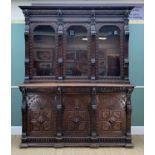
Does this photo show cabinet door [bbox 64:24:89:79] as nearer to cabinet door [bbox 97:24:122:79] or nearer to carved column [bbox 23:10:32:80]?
cabinet door [bbox 97:24:122:79]

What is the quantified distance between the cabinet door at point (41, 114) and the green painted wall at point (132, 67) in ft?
2.60

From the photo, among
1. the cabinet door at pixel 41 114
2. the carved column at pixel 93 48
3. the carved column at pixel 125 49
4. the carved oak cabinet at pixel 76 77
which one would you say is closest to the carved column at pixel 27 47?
the carved oak cabinet at pixel 76 77

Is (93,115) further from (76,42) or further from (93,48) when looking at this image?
(76,42)

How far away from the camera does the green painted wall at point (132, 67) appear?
18.1 ft

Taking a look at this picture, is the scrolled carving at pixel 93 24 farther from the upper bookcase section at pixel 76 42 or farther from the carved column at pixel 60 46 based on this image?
the carved column at pixel 60 46

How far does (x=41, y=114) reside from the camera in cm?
479

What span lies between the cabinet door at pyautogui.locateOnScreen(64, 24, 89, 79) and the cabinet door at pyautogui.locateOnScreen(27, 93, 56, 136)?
0.54 m

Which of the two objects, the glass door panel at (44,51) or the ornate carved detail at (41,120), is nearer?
the ornate carved detail at (41,120)

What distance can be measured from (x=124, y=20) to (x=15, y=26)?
6.21ft

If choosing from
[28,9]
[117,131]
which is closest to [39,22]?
[28,9]

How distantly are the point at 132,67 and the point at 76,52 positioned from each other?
1.13m
